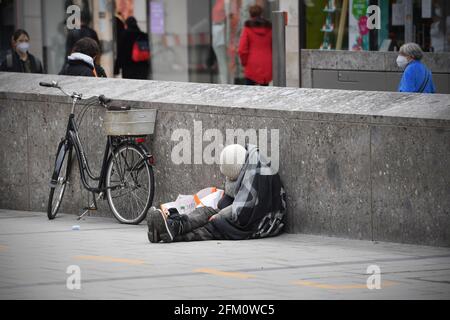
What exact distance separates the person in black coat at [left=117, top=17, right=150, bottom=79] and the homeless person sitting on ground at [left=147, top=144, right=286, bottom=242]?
13304 mm

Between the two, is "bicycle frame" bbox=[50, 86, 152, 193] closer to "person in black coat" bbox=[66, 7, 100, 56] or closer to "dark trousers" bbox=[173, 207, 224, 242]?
"dark trousers" bbox=[173, 207, 224, 242]

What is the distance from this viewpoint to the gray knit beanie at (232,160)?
1043cm

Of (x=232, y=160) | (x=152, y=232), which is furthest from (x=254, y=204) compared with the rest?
(x=152, y=232)

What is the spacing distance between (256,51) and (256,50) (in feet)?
0.04

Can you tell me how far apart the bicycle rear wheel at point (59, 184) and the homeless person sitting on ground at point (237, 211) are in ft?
6.17

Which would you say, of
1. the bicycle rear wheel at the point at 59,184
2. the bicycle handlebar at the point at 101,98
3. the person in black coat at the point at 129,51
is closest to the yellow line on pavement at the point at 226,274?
the bicycle handlebar at the point at 101,98

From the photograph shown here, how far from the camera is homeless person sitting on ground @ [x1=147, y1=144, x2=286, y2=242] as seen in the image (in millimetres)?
10305

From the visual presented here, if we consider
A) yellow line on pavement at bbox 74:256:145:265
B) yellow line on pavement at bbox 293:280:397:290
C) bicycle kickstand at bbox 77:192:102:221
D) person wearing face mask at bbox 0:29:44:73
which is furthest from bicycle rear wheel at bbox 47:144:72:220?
person wearing face mask at bbox 0:29:44:73

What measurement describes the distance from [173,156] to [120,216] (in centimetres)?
74

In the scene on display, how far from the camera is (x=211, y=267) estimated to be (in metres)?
9.16

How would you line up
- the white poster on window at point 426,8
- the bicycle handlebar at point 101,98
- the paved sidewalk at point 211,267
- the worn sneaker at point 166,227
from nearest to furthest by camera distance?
the paved sidewalk at point 211,267 → the worn sneaker at point 166,227 → the bicycle handlebar at point 101,98 → the white poster on window at point 426,8

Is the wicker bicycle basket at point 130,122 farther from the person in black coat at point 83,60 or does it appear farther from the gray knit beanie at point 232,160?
the person in black coat at point 83,60

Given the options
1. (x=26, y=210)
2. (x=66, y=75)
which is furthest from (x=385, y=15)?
(x=26, y=210)

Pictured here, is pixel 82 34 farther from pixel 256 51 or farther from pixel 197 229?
pixel 197 229
